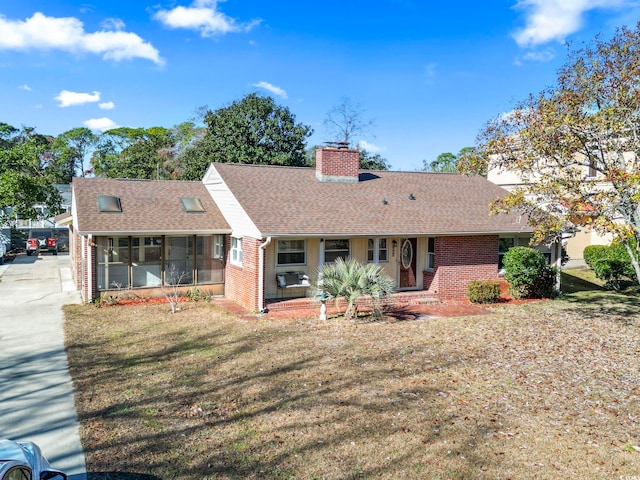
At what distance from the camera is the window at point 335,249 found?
51.5ft

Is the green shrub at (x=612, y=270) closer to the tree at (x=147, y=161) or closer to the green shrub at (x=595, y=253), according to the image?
the green shrub at (x=595, y=253)

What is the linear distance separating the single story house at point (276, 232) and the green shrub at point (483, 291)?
2.71 ft

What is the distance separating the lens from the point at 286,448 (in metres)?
5.99

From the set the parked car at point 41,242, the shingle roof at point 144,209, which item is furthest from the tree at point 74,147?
the shingle roof at point 144,209

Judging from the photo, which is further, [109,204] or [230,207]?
[230,207]

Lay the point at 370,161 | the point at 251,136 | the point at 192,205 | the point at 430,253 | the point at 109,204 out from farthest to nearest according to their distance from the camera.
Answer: the point at 370,161 → the point at 251,136 → the point at 192,205 → the point at 430,253 → the point at 109,204

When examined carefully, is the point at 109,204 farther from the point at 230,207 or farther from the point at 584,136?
the point at 584,136

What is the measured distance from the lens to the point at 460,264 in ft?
53.9

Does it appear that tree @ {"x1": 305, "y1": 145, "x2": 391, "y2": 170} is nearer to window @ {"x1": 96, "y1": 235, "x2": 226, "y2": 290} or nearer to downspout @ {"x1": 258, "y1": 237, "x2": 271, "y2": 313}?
window @ {"x1": 96, "y1": 235, "x2": 226, "y2": 290}

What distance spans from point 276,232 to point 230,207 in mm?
3287

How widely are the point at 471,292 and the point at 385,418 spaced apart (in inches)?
381

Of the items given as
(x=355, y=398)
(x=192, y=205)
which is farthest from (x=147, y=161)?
(x=355, y=398)

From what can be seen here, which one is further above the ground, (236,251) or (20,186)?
(20,186)

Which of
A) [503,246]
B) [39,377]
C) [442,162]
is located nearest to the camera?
[39,377]
